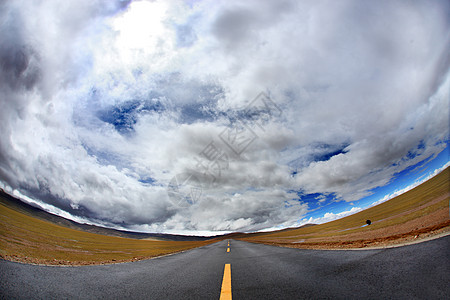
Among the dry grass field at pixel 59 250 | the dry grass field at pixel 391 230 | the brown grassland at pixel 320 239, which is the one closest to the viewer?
the dry grass field at pixel 391 230

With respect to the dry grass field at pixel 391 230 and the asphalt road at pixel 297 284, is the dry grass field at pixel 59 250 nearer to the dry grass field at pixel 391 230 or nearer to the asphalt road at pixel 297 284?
the asphalt road at pixel 297 284

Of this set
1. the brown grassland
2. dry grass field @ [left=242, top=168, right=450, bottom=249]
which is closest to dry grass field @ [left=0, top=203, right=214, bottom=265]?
the brown grassland

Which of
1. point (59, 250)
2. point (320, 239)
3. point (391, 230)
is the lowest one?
point (59, 250)

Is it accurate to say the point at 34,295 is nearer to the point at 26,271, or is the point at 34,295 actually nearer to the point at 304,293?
the point at 26,271

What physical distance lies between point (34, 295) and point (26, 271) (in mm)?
2055

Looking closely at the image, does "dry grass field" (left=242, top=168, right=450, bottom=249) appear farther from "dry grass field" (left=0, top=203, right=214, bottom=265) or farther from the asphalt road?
"dry grass field" (left=0, top=203, right=214, bottom=265)

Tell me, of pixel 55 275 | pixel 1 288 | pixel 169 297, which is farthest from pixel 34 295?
pixel 169 297

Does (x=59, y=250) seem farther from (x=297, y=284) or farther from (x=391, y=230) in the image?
(x=391, y=230)

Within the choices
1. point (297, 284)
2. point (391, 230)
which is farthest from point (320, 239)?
point (297, 284)

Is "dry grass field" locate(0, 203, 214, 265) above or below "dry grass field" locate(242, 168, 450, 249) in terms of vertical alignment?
below

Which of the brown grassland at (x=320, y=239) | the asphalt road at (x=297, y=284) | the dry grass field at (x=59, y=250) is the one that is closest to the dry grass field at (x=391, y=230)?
the brown grassland at (x=320, y=239)

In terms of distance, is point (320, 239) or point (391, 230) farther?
point (320, 239)

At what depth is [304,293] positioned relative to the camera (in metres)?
2.92

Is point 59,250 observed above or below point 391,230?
below
